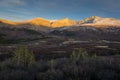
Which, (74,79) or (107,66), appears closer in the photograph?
(74,79)

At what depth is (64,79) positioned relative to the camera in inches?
239

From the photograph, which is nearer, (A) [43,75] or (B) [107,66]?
(A) [43,75]

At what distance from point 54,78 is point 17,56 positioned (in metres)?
6.72

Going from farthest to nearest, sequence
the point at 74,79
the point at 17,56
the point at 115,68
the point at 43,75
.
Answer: the point at 17,56
the point at 115,68
the point at 43,75
the point at 74,79

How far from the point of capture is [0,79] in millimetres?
6176

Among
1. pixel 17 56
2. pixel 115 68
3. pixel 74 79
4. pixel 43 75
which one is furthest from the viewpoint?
pixel 17 56

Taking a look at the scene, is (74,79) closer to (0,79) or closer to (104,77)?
(104,77)

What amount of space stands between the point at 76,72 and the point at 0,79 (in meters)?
2.49

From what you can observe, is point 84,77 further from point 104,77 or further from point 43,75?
point 43,75

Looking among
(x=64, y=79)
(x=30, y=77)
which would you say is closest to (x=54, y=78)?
(x=64, y=79)

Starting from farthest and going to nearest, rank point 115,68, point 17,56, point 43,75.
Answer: point 17,56 → point 115,68 → point 43,75

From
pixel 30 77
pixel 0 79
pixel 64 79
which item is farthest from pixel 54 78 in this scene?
pixel 0 79

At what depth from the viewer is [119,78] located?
612cm

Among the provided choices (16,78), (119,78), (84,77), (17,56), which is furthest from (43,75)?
(17,56)
